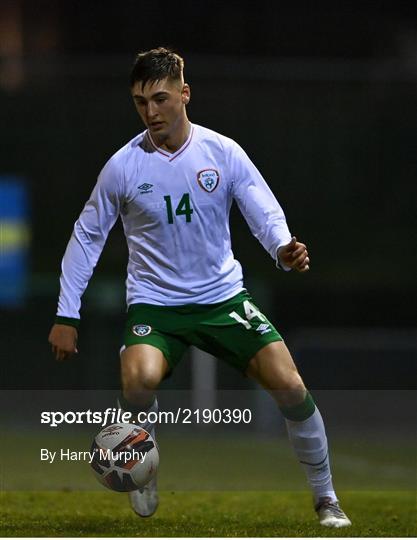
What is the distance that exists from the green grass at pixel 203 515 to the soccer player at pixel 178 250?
36cm

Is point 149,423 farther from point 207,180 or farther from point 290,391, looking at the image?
point 207,180

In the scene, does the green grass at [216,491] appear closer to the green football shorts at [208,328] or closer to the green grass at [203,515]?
the green grass at [203,515]

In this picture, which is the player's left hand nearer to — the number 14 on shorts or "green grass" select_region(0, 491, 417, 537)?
the number 14 on shorts

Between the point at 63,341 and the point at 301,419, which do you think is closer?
the point at 63,341

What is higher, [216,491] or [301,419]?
[301,419]

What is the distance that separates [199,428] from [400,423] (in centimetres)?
197

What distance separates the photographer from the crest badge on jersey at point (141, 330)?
5668 millimetres

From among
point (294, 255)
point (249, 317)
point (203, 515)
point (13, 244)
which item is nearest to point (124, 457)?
point (249, 317)

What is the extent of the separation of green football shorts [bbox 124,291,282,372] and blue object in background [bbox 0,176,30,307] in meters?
5.49

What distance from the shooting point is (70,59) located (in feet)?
40.3

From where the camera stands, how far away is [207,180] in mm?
5688

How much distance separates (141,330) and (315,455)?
957 mm

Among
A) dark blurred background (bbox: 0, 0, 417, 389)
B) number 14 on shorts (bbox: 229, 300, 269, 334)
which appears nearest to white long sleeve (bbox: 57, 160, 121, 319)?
number 14 on shorts (bbox: 229, 300, 269, 334)

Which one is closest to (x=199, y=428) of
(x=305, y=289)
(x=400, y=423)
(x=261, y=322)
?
(x=400, y=423)
